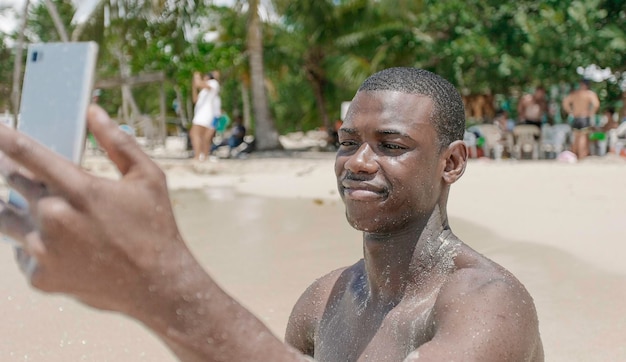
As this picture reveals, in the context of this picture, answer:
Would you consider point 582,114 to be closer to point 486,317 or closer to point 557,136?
point 557,136

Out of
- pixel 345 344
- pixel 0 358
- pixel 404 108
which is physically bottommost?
pixel 0 358

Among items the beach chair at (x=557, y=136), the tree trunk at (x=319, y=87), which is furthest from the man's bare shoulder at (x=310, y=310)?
the tree trunk at (x=319, y=87)

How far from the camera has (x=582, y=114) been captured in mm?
12211

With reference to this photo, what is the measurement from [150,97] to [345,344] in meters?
40.3

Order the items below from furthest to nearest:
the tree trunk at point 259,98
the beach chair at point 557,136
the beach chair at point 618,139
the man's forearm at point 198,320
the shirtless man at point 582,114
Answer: the tree trunk at point 259,98 → the beach chair at point 557,136 → the beach chair at point 618,139 → the shirtless man at point 582,114 → the man's forearm at point 198,320

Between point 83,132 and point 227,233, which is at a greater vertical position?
point 83,132

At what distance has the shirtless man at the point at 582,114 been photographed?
39.8 ft

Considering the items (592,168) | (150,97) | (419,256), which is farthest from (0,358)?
(150,97)

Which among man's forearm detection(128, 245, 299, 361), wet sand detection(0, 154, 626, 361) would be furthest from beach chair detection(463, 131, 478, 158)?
man's forearm detection(128, 245, 299, 361)

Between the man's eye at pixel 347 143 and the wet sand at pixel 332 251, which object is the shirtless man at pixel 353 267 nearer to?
the man's eye at pixel 347 143

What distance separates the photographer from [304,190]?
952 centimetres

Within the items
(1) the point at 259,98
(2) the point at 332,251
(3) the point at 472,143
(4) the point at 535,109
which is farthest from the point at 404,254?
(1) the point at 259,98

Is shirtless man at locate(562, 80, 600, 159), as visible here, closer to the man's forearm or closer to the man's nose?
the man's nose

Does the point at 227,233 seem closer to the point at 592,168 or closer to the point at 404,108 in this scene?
the point at 404,108
